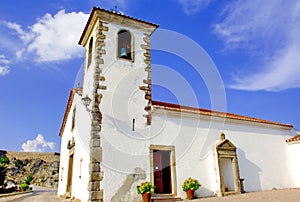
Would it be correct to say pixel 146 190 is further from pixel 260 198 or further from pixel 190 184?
pixel 260 198

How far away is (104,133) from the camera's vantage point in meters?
8.47

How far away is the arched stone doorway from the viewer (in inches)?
408

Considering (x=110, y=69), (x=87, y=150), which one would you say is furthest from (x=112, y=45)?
(x=87, y=150)

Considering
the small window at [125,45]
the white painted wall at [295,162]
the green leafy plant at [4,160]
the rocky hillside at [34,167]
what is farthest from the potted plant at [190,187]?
the green leafy plant at [4,160]

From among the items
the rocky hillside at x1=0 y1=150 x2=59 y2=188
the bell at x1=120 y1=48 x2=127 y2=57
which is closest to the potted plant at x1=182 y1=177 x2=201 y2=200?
the bell at x1=120 y1=48 x2=127 y2=57

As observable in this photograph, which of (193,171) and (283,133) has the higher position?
(283,133)

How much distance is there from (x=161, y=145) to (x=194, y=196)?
2.29 m

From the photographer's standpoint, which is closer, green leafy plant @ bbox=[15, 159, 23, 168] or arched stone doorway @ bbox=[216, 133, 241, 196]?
arched stone doorway @ bbox=[216, 133, 241, 196]

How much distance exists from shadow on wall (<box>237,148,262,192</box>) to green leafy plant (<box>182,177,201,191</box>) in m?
2.83

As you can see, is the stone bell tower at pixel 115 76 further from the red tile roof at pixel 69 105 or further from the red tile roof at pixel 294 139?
the red tile roof at pixel 294 139

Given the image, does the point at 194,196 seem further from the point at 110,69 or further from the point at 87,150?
the point at 110,69

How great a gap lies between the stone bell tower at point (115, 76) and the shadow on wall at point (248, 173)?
4.89m

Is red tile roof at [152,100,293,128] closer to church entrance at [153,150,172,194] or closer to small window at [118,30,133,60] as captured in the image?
church entrance at [153,150,172,194]

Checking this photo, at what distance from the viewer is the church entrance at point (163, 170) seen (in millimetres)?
9148
